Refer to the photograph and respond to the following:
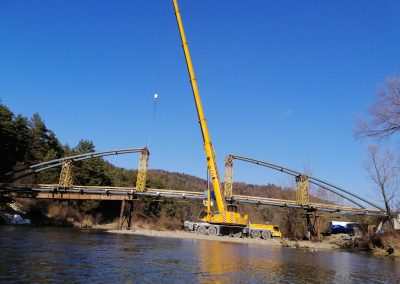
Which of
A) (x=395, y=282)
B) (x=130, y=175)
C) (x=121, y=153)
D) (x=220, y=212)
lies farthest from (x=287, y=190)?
(x=395, y=282)

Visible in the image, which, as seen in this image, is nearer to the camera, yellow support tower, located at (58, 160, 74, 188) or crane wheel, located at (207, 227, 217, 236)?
crane wheel, located at (207, 227, 217, 236)

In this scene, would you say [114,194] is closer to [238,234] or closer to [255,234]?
[238,234]

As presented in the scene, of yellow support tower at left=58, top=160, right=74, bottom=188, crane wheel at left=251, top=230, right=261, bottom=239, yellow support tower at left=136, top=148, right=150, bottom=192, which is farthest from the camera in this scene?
yellow support tower at left=58, top=160, right=74, bottom=188

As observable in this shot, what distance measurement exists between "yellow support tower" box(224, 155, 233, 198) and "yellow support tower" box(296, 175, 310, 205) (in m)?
12.9

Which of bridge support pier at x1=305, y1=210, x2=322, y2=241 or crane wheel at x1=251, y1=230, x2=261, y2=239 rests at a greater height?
bridge support pier at x1=305, y1=210, x2=322, y2=241

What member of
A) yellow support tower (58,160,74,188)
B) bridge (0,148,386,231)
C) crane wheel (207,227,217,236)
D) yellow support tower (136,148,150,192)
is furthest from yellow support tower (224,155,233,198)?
yellow support tower (58,160,74,188)

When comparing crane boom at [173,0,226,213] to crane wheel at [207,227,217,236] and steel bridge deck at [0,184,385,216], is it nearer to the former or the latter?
crane wheel at [207,227,217,236]

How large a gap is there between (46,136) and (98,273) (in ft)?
282

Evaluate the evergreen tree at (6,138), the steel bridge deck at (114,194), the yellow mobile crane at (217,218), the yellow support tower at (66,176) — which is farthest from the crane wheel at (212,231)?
the evergreen tree at (6,138)

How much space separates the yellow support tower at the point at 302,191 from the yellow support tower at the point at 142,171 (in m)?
28.1

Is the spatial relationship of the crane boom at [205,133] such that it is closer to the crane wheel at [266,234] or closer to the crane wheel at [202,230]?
the crane wheel at [202,230]

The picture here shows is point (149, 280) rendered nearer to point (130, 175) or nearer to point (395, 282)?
point (395, 282)

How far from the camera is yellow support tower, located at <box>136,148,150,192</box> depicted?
68488 millimetres

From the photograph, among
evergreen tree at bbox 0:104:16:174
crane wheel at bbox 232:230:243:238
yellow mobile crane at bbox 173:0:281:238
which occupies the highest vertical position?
evergreen tree at bbox 0:104:16:174
